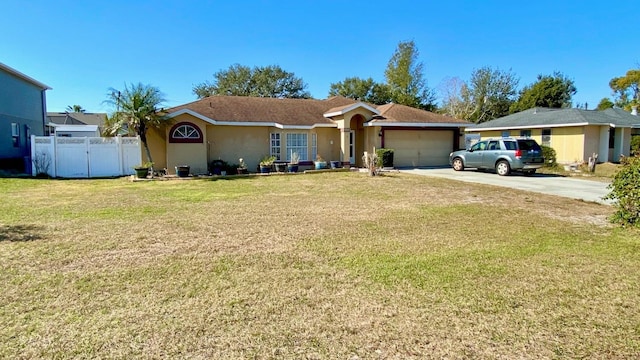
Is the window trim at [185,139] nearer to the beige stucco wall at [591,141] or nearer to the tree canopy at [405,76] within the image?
the beige stucco wall at [591,141]

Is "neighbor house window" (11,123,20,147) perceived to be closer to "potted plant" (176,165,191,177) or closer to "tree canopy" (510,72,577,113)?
"potted plant" (176,165,191,177)

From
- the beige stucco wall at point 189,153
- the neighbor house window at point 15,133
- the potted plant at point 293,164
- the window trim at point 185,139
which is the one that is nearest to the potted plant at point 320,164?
the potted plant at point 293,164

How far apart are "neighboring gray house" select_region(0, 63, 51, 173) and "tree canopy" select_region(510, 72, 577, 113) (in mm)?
50416

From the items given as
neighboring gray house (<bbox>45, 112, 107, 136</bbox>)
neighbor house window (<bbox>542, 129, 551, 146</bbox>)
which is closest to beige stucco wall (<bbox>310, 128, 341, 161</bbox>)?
neighbor house window (<bbox>542, 129, 551, 146</bbox>)

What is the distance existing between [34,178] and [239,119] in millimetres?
9896

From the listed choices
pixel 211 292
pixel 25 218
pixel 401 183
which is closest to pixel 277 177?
pixel 401 183

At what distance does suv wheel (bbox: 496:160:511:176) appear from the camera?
1777cm

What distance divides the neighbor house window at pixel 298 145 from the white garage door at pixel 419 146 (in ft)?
16.0

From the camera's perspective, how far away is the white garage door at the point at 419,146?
22406 millimetres

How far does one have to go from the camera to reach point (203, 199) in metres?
11.1

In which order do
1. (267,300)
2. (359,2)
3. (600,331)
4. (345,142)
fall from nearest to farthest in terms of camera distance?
(600,331)
(267,300)
(359,2)
(345,142)

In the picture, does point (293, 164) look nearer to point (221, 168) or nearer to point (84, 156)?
point (221, 168)

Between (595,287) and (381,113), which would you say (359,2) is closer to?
(381,113)

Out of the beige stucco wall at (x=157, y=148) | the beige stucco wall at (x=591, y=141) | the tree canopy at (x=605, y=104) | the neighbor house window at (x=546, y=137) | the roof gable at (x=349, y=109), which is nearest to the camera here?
the beige stucco wall at (x=157, y=148)
